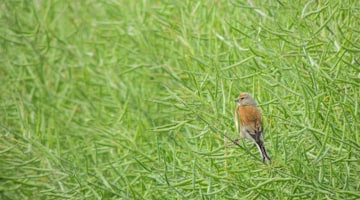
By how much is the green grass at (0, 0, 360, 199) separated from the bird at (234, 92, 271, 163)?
0.06 meters

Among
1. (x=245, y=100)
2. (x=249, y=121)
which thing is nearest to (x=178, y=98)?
(x=249, y=121)

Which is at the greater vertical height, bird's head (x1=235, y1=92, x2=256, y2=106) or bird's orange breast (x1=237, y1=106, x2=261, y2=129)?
bird's head (x1=235, y1=92, x2=256, y2=106)

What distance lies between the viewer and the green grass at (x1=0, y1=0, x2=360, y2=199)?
15.6ft

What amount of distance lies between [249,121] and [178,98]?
47 cm

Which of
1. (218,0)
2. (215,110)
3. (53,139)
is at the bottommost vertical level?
(53,139)

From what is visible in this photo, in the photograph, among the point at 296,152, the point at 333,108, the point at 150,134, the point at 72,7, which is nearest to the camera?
the point at 296,152

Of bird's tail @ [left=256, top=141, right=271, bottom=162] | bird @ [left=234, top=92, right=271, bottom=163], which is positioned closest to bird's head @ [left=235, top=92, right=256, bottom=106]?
bird @ [left=234, top=92, right=271, bottom=163]

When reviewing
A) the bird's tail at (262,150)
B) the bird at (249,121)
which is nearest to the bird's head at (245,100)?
the bird at (249,121)

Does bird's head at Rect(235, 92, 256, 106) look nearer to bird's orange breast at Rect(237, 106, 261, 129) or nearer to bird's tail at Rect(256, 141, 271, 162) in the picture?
bird's orange breast at Rect(237, 106, 261, 129)

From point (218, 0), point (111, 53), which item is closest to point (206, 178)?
point (218, 0)

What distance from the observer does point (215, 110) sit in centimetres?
493

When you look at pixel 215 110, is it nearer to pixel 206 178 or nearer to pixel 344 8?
pixel 206 178

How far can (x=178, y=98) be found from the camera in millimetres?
4672

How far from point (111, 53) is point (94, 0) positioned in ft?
3.25
